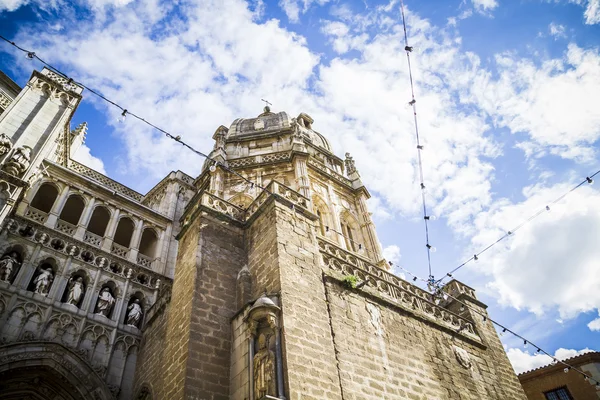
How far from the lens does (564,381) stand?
18688mm

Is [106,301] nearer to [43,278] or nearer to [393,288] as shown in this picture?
[43,278]

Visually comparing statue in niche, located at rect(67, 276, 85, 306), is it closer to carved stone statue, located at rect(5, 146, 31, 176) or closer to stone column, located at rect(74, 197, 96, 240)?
stone column, located at rect(74, 197, 96, 240)

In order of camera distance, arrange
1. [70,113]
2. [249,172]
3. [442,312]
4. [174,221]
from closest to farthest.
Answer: [442,312], [70,113], [174,221], [249,172]

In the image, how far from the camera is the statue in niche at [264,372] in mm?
6434

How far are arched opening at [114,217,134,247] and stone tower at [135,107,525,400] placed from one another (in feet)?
14.1

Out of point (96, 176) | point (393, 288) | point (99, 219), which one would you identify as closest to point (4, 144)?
point (99, 219)

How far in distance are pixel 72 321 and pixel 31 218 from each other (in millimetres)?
3454

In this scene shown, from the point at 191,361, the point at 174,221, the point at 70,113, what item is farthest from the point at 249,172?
the point at 191,361

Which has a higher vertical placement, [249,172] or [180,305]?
[249,172]

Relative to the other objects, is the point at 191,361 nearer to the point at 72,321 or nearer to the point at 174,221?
the point at 72,321

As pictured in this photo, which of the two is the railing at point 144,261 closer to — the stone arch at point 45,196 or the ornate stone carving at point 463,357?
the stone arch at point 45,196

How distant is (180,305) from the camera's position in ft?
28.6

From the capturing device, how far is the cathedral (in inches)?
293

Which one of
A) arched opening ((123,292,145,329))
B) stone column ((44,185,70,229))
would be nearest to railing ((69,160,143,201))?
stone column ((44,185,70,229))
